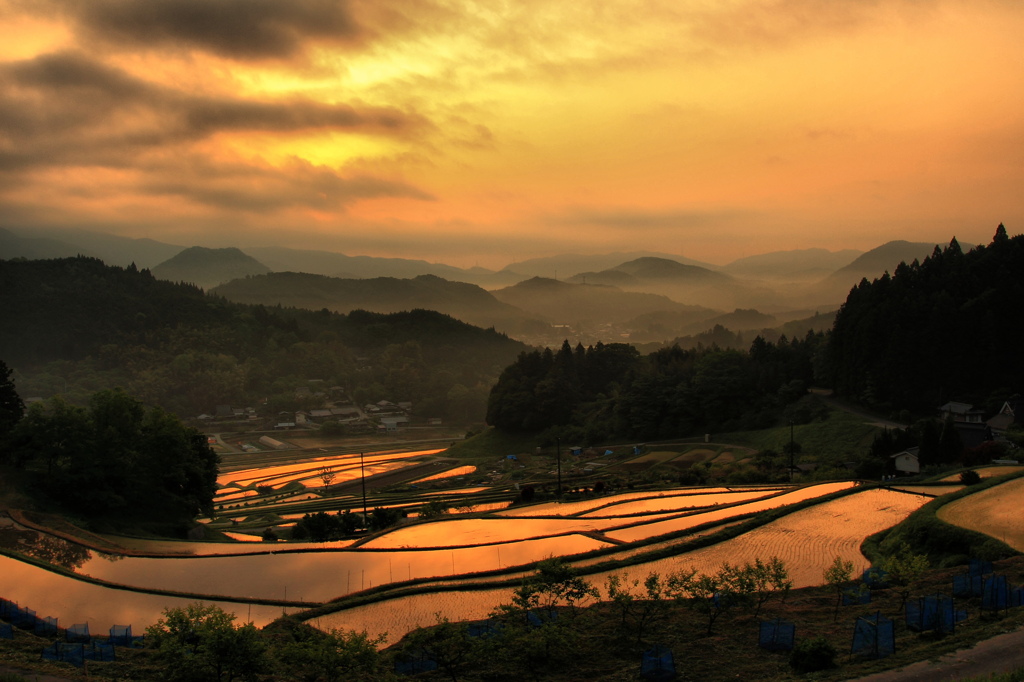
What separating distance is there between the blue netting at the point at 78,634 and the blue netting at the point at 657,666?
10.9 m

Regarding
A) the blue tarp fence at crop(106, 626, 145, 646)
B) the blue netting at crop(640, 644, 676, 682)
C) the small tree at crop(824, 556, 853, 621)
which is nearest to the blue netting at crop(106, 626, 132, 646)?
the blue tarp fence at crop(106, 626, 145, 646)

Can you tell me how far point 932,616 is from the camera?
14289mm

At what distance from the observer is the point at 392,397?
122625 mm

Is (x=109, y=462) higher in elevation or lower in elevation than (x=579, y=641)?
higher

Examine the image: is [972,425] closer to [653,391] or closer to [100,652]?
[653,391]

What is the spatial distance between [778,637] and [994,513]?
36.6 ft

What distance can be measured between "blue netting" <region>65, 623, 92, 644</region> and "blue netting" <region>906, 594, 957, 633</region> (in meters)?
16.1

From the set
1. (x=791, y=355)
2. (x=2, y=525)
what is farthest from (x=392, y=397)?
(x=2, y=525)

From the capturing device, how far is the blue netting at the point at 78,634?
15.5 metres

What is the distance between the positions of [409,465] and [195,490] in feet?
93.8

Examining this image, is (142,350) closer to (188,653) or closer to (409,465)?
(409,465)

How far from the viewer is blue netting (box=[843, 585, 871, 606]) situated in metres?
16.6

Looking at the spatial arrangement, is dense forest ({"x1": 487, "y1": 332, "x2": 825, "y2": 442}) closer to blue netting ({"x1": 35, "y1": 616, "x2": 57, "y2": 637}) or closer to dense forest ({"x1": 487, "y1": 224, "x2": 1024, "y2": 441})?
dense forest ({"x1": 487, "y1": 224, "x2": 1024, "y2": 441})

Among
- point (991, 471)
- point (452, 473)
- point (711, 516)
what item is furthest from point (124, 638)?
point (452, 473)
